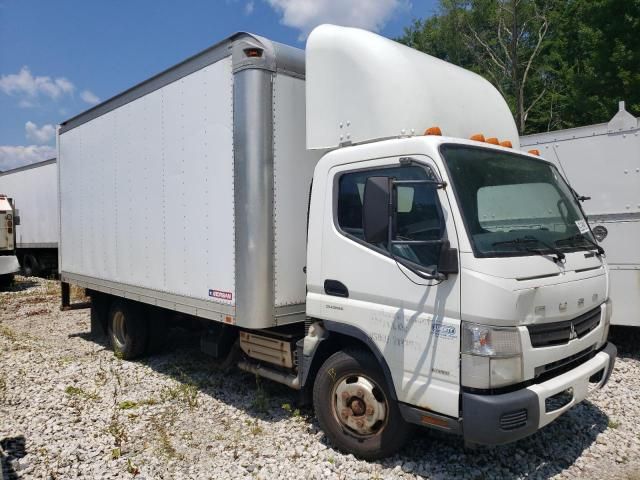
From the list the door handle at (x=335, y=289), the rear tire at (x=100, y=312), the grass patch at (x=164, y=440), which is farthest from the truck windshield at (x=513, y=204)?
the rear tire at (x=100, y=312)

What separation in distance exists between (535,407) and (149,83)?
204 inches

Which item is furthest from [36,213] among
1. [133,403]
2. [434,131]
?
[434,131]

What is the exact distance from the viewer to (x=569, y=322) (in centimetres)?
358

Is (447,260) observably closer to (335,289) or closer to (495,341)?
(495,341)

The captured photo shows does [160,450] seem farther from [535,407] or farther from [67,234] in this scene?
[67,234]

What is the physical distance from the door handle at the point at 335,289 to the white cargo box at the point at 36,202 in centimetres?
1496

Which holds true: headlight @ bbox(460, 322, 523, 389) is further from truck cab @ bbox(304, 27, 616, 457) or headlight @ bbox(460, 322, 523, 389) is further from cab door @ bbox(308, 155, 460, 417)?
cab door @ bbox(308, 155, 460, 417)

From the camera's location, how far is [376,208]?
3439 millimetres

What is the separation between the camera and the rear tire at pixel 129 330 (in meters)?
6.98

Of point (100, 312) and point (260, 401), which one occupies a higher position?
point (100, 312)

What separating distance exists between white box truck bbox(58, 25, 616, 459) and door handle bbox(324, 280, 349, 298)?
11 mm

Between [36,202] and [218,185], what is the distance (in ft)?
52.1

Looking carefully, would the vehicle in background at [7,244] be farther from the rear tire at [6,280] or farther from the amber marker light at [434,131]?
the amber marker light at [434,131]

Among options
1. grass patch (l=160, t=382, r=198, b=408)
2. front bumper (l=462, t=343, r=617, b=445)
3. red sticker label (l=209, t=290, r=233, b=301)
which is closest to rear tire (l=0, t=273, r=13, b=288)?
grass patch (l=160, t=382, r=198, b=408)
